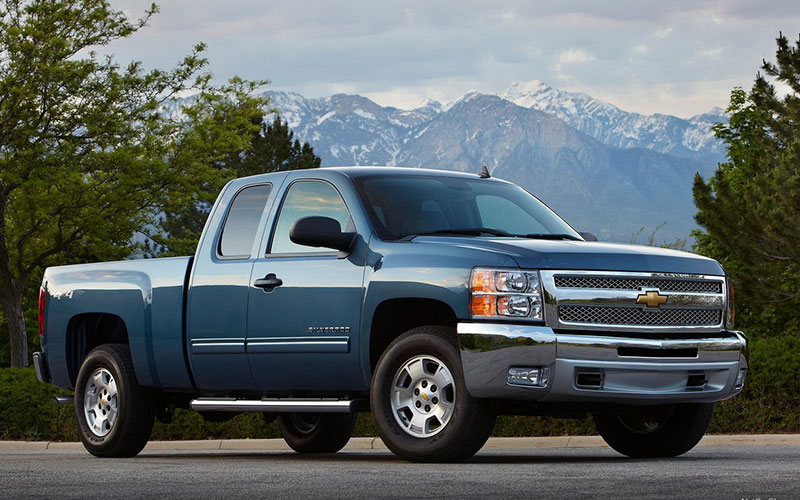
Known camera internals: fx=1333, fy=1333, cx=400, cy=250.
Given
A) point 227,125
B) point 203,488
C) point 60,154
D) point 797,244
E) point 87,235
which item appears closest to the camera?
point 203,488

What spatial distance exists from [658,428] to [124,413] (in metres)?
4.35

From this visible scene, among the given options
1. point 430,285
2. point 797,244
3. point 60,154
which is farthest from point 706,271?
point 60,154

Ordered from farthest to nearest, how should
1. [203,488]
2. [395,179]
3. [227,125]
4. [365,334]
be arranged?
[227,125] < [395,179] < [365,334] < [203,488]

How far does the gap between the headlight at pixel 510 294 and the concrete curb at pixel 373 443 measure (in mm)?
5532

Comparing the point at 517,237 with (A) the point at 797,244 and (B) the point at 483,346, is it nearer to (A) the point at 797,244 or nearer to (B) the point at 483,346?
(B) the point at 483,346

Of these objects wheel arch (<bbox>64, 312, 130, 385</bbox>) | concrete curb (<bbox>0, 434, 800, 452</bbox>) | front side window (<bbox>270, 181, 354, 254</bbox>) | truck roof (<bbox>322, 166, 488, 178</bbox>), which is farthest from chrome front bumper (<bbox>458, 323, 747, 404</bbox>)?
concrete curb (<bbox>0, 434, 800, 452</bbox>)

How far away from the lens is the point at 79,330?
11.9 m

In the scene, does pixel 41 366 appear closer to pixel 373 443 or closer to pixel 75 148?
pixel 373 443

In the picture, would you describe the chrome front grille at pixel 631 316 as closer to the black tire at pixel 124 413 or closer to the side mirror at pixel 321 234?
the side mirror at pixel 321 234

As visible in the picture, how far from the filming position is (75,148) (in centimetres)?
3000

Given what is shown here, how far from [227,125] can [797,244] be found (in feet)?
56.0

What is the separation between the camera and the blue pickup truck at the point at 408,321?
8.51 meters

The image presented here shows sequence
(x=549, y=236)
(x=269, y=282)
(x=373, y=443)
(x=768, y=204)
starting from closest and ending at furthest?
(x=269, y=282)
(x=549, y=236)
(x=373, y=443)
(x=768, y=204)

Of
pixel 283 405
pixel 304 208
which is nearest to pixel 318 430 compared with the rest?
pixel 283 405
